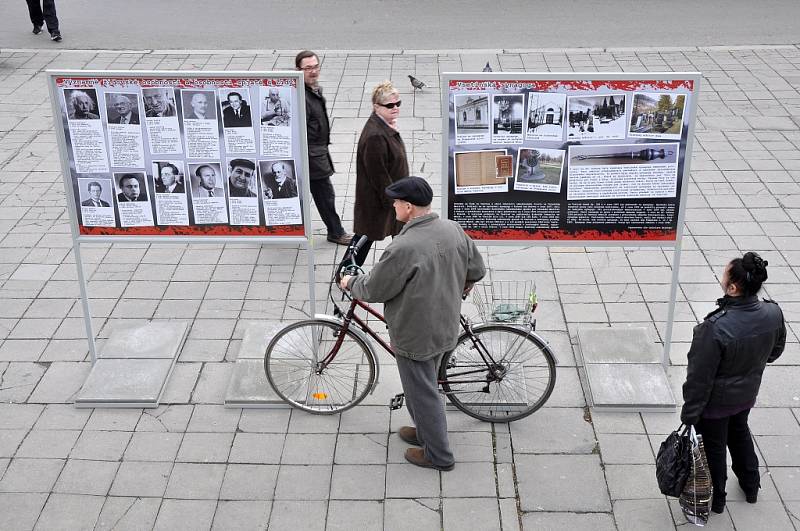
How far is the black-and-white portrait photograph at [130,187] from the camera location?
543cm

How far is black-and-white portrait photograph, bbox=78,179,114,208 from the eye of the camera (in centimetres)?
546

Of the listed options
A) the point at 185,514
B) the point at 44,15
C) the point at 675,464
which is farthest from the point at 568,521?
the point at 44,15

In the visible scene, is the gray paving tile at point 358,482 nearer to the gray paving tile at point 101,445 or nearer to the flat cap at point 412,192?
the gray paving tile at point 101,445

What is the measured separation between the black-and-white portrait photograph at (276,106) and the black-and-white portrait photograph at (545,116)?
1434mm

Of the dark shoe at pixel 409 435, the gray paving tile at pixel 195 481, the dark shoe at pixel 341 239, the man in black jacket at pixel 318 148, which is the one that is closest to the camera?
the gray paving tile at pixel 195 481

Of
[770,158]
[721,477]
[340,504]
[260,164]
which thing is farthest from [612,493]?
[770,158]

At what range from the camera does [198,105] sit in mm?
5211

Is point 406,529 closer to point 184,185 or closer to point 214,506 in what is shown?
point 214,506

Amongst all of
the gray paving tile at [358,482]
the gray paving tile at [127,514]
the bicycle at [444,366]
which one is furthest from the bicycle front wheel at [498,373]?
the gray paving tile at [127,514]

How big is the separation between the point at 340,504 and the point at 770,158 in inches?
261

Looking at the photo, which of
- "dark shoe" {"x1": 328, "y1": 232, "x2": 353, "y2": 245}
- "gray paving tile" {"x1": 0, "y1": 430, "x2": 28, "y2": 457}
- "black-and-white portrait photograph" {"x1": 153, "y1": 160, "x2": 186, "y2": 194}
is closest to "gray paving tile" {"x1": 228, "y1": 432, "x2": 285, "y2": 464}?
"gray paving tile" {"x1": 0, "y1": 430, "x2": 28, "y2": 457}

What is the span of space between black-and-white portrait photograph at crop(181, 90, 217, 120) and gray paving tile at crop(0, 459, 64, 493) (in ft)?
7.17

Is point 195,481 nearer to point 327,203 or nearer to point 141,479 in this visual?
point 141,479

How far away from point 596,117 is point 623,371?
1.71 m
